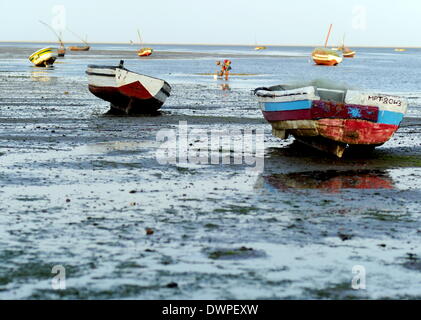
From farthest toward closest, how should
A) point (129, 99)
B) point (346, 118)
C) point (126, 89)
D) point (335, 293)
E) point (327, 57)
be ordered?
point (327, 57) < point (129, 99) < point (126, 89) < point (346, 118) < point (335, 293)

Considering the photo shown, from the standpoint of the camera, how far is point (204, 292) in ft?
25.0

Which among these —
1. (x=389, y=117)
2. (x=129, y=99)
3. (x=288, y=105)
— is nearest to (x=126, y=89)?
(x=129, y=99)

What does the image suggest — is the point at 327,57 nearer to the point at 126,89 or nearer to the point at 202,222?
the point at 126,89

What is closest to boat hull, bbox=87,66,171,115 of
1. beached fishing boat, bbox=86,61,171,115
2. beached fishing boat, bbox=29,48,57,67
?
beached fishing boat, bbox=86,61,171,115

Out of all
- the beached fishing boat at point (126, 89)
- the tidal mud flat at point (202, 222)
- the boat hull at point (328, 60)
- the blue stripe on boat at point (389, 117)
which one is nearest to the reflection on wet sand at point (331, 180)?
the tidal mud flat at point (202, 222)

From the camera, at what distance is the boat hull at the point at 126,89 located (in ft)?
89.0

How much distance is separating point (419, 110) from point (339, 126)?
15.2 m

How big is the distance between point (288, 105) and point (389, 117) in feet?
7.97

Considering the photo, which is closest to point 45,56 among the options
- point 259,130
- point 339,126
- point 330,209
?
point 259,130

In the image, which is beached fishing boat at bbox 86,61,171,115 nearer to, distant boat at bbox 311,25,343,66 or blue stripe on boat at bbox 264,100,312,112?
blue stripe on boat at bbox 264,100,312,112

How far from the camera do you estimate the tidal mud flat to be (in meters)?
7.97

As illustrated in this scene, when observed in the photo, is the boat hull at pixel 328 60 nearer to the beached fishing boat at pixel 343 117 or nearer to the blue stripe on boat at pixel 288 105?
the blue stripe on boat at pixel 288 105

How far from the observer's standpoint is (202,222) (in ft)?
35.2
